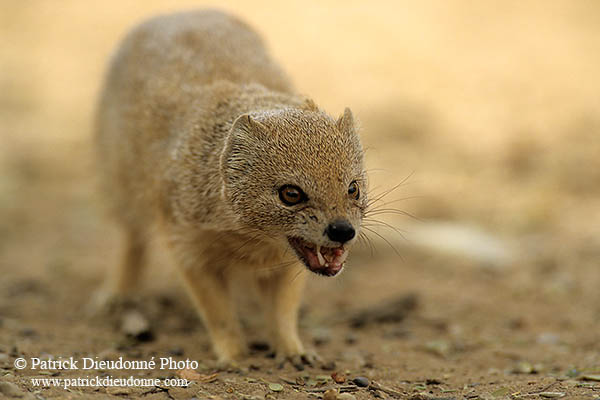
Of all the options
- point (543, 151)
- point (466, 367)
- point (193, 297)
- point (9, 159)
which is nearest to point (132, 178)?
point (193, 297)

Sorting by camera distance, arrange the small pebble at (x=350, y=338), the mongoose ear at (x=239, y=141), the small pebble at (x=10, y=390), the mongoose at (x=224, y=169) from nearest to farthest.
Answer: the small pebble at (x=10, y=390)
the mongoose at (x=224, y=169)
the mongoose ear at (x=239, y=141)
the small pebble at (x=350, y=338)

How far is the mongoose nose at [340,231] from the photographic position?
4148 millimetres

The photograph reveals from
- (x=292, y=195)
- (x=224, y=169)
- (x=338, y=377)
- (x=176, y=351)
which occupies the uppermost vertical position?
(x=224, y=169)

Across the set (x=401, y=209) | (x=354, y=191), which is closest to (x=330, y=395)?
(x=354, y=191)

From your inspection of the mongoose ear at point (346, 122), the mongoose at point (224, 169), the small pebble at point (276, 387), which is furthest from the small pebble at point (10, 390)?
the mongoose ear at point (346, 122)

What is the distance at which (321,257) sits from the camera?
447 centimetres

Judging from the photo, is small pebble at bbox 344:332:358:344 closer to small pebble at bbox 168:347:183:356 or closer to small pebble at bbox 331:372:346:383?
small pebble at bbox 331:372:346:383

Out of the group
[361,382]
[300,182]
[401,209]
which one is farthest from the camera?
[401,209]

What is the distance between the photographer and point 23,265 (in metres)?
8.11

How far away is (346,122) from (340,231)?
998 millimetres

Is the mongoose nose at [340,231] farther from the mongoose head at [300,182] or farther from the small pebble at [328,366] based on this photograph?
the small pebble at [328,366]

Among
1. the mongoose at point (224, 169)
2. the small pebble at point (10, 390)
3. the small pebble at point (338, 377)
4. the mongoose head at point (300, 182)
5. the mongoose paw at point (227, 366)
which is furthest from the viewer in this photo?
the mongoose paw at point (227, 366)

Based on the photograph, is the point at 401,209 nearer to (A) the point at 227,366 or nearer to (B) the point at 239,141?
(A) the point at 227,366

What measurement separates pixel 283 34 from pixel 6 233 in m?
7.79
